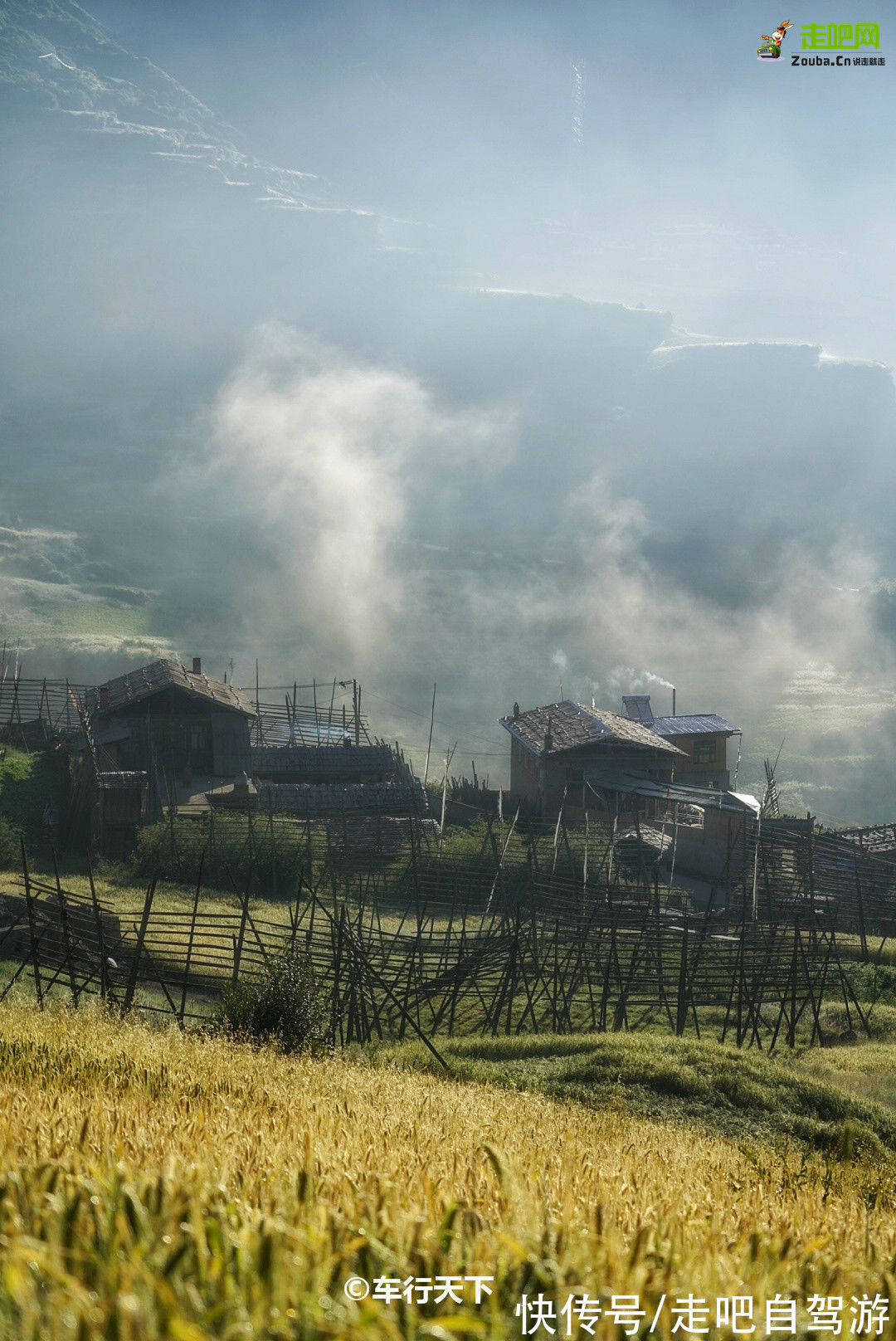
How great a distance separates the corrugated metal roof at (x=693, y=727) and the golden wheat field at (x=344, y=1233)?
4279 centimetres

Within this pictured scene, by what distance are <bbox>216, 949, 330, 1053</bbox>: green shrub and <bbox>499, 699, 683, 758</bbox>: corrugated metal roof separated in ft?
82.7

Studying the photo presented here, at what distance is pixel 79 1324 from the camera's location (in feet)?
6.26

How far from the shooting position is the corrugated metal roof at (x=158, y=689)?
3716cm

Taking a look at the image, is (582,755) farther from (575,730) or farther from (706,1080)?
(706,1080)

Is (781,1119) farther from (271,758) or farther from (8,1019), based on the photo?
(271,758)

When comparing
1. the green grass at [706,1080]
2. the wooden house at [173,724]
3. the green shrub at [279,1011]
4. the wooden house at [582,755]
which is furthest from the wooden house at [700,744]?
the green shrub at [279,1011]

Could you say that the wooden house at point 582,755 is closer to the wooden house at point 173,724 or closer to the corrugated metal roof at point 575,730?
the corrugated metal roof at point 575,730

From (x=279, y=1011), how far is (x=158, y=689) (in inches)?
1048

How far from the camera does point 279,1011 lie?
12109 mm

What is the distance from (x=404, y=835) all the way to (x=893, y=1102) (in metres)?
18.3

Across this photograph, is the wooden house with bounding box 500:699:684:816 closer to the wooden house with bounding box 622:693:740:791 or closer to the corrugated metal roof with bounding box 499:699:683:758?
the corrugated metal roof with bounding box 499:699:683:758

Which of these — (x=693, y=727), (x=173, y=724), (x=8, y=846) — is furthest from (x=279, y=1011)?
(x=693, y=727)

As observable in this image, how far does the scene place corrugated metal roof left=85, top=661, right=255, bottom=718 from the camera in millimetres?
37156

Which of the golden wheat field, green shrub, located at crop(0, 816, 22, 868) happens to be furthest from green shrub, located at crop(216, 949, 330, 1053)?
green shrub, located at crop(0, 816, 22, 868)
